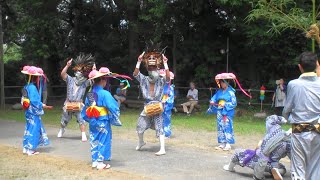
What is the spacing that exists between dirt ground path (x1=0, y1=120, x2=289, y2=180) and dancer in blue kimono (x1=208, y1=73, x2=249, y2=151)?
39 centimetres

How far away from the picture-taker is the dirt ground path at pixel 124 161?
23.5 feet

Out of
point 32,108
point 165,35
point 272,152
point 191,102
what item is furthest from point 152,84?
point 165,35

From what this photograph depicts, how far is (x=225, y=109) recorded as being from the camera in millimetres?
9641

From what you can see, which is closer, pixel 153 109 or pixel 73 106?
pixel 153 109

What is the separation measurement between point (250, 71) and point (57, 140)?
1298 cm

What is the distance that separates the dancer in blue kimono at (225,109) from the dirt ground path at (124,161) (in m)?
0.39

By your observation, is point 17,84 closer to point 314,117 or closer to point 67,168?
point 67,168

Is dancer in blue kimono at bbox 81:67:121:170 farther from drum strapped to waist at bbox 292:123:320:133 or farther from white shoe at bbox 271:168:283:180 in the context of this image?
drum strapped to waist at bbox 292:123:320:133

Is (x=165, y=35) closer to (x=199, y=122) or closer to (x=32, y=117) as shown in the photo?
(x=199, y=122)

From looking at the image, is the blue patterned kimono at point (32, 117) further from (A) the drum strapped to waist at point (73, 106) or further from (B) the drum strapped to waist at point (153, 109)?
(B) the drum strapped to waist at point (153, 109)

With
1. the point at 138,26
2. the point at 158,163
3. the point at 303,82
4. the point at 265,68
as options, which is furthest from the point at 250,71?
the point at 303,82

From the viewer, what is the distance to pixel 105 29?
2609cm

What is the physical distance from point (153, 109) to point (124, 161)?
4.15 feet

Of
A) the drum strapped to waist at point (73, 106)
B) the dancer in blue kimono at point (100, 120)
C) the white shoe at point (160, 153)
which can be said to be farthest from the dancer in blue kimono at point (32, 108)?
the white shoe at point (160, 153)
